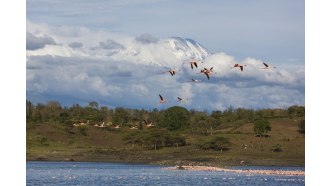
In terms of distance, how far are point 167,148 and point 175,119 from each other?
28674 mm

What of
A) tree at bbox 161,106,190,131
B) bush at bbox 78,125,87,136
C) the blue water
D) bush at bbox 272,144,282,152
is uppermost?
tree at bbox 161,106,190,131

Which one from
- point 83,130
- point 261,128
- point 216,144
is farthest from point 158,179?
point 83,130

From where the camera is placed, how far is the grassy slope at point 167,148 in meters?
111

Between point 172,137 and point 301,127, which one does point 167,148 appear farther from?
point 301,127

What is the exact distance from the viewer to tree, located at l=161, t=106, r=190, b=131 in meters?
153

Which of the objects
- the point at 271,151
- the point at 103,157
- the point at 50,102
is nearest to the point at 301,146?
the point at 271,151

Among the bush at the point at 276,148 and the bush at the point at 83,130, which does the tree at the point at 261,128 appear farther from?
the bush at the point at 83,130

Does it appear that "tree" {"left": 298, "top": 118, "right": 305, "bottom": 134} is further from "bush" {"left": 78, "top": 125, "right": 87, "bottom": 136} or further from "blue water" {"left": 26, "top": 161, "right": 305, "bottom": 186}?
"blue water" {"left": 26, "top": 161, "right": 305, "bottom": 186}

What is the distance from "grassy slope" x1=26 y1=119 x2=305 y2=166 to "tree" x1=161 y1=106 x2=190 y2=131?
11298 millimetres

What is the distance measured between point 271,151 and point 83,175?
48134 millimetres

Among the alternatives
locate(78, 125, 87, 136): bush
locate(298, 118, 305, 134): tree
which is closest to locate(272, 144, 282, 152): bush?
locate(298, 118, 305, 134): tree

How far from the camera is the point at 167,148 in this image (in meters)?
127

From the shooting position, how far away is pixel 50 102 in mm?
193625
